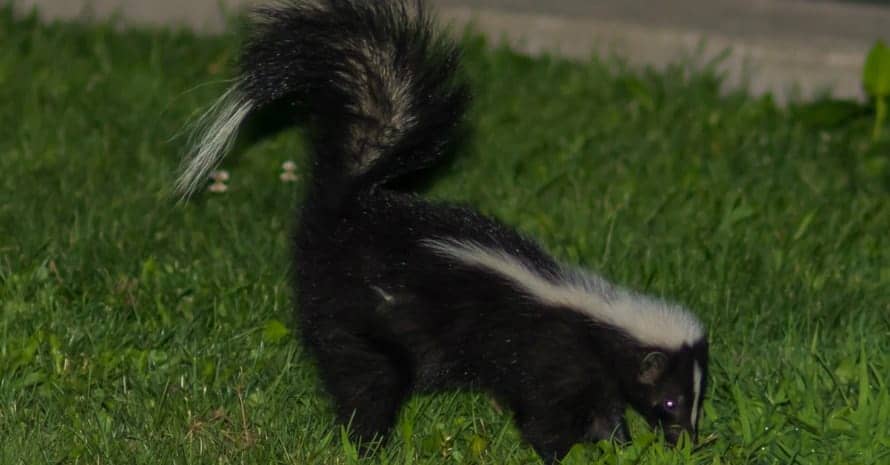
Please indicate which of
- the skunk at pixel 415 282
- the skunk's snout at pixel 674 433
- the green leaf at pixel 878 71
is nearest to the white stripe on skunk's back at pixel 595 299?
the skunk at pixel 415 282

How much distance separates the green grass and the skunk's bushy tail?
0.56m

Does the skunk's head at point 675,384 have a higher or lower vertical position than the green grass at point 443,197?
higher

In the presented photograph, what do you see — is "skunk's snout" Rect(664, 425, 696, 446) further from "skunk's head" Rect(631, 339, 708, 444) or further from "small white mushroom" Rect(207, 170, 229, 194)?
"small white mushroom" Rect(207, 170, 229, 194)

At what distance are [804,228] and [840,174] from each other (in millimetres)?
837

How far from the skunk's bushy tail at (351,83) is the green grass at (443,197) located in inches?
21.9

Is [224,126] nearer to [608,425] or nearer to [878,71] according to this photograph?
[608,425]

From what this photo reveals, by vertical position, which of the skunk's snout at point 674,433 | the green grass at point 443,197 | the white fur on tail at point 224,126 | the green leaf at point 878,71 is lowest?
the green grass at point 443,197

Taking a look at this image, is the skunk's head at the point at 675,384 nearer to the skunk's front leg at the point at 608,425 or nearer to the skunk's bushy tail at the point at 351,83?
the skunk's front leg at the point at 608,425

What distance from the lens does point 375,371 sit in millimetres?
4387

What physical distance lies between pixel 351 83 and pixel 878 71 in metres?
3.13

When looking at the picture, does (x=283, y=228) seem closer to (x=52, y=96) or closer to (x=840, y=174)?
(x=52, y=96)

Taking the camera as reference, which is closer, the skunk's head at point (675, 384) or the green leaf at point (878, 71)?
the skunk's head at point (675, 384)

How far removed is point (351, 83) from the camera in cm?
459

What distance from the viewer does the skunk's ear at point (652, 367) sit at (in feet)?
13.9
